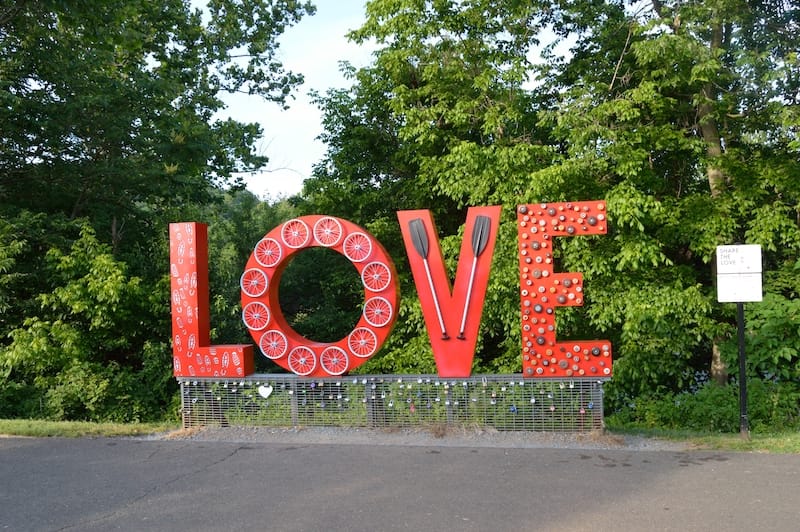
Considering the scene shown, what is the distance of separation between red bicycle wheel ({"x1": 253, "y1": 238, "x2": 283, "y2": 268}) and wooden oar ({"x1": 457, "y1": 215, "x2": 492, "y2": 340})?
100 inches

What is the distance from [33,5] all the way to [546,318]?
10.1 m

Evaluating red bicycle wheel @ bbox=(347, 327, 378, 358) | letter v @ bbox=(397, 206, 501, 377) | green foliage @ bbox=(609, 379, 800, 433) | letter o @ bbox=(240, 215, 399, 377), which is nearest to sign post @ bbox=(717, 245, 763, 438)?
letter v @ bbox=(397, 206, 501, 377)

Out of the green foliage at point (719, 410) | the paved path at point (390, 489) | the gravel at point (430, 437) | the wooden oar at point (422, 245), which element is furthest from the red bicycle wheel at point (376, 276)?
the green foliage at point (719, 410)

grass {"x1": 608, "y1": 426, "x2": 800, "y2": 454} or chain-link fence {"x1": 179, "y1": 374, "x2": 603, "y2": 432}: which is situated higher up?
chain-link fence {"x1": 179, "y1": 374, "x2": 603, "y2": 432}

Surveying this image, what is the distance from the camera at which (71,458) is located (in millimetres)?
7594

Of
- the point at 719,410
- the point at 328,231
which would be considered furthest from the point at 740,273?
the point at 328,231

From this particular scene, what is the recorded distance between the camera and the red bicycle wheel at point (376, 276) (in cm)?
885

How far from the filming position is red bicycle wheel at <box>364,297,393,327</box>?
888cm

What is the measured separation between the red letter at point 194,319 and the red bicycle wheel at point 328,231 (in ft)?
5.42

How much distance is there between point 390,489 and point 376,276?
3.27 metres

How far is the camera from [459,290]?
28.7 ft

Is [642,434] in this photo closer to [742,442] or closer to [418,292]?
[742,442]

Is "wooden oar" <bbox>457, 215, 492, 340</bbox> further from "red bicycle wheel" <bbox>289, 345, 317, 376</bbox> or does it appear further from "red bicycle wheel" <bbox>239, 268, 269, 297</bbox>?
"red bicycle wheel" <bbox>239, 268, 269, 297</bbox>

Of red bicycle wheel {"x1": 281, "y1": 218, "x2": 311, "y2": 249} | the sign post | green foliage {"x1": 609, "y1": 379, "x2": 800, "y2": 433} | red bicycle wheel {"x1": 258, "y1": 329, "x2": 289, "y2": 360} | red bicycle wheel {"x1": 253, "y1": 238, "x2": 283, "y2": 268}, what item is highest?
red bicycle wheel {"x1": 281, "y1": 218, "x2": 311, "y2": 249}
